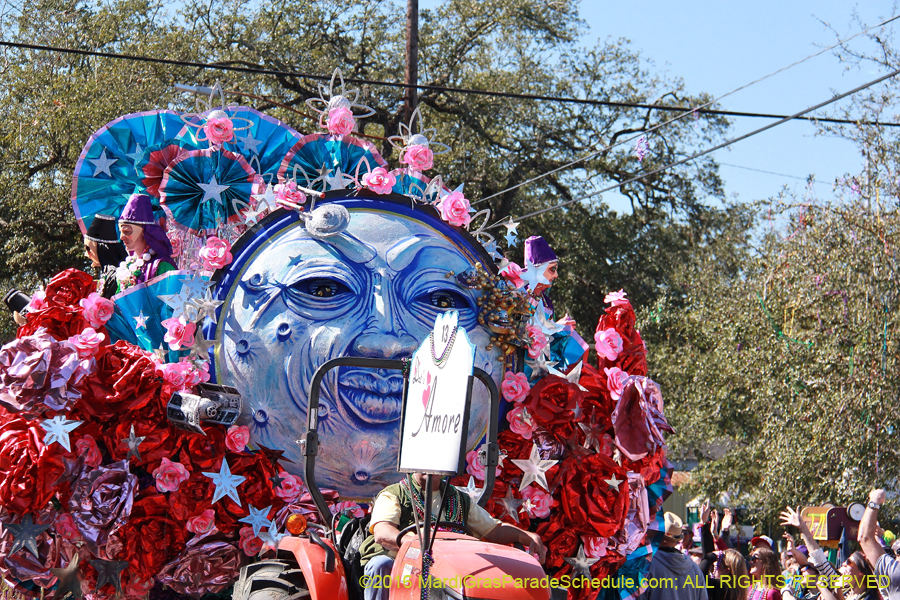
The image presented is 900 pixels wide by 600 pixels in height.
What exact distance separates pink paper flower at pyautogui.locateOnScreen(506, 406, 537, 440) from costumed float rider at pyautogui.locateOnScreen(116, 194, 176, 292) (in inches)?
102

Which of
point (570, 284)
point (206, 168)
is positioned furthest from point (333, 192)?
point (570, 284)

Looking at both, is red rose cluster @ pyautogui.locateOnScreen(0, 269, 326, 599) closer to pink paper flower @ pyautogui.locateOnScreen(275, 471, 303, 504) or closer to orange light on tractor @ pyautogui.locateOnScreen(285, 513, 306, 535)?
pink paper flower @ pyautogui.locateOnScreen(275, 471, 303, 504)

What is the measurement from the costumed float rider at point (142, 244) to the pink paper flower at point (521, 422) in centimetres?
259

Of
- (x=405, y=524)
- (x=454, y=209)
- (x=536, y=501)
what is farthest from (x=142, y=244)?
(x=536, y=501)

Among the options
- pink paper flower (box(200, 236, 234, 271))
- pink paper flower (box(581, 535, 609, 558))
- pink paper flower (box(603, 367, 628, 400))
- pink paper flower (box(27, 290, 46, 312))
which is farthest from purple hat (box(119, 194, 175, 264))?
pink paper flower (box(581, 535, 609, 558))

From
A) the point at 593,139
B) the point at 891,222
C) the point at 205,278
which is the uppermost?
the point at 593,139

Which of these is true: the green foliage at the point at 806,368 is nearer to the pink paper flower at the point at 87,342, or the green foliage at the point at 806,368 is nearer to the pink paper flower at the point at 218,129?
the pink paper flower at the point at 218,129

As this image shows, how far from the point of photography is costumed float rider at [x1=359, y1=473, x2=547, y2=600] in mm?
4523

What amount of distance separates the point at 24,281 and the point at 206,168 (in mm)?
10439

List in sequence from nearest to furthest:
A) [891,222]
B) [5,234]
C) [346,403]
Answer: [346,403], [891,222], [5,234]

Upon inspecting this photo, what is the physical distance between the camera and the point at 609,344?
660cm

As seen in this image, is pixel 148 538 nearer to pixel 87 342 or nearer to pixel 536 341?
pixel 87 342

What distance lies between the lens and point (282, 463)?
605 centimetres

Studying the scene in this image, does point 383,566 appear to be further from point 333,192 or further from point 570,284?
point 570,284
